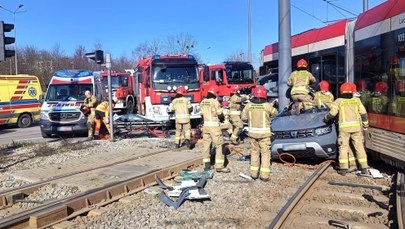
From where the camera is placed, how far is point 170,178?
833 centimetres

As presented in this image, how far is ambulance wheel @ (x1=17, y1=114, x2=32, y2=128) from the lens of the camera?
23.3m

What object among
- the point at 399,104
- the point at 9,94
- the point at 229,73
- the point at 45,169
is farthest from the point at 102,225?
the point at 9,94

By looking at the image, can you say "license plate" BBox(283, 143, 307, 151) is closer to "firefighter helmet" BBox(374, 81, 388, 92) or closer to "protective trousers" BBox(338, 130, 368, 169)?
"protective trousers" BBox(338, 130, 368, 169)

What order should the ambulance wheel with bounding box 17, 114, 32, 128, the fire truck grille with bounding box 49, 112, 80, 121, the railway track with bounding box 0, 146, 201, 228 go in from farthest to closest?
the ambulance wheel with bounding box 17, 114, 32, 128 < the fire truck grille with bounding box 49, 112, 80, 121 < the railway track with bounding box 0, 146, 201, 228

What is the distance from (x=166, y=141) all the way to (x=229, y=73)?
362 inches

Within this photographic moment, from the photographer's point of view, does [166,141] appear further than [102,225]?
Yes

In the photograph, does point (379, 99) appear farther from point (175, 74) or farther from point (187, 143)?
point (175, 74)

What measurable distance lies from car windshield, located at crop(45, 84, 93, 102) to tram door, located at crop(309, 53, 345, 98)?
8.83 metres

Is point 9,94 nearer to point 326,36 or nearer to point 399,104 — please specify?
point 326,36

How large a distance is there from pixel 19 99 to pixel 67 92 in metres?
7.68

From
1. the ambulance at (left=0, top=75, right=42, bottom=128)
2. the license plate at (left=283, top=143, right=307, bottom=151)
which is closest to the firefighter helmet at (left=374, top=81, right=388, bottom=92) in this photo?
the license plate at (left=283, top=143, right=307, bottom=151)

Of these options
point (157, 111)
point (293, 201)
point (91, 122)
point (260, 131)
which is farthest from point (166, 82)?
point (293, 201)

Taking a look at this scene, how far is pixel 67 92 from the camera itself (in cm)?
1642

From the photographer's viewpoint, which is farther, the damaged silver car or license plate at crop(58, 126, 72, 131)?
license plate at crop(58, 126, 72, 131)
